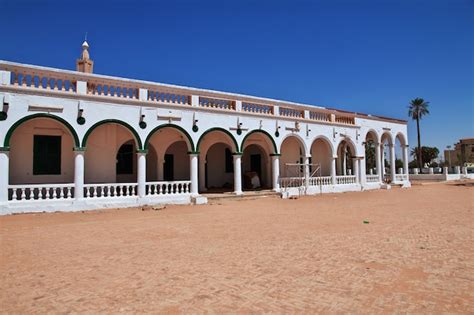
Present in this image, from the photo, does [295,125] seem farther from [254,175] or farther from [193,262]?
[193,262]

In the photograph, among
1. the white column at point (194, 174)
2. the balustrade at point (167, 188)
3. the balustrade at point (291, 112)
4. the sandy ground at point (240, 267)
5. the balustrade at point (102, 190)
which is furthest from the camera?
the balustrade at point (291, 112)

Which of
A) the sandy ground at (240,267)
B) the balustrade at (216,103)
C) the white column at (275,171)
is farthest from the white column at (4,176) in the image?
the white column at (275,171)

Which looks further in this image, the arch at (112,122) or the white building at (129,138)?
the arch at (112,122)

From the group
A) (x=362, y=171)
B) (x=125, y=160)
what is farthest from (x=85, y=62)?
(x=362, y=171)

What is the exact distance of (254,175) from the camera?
19.9 m

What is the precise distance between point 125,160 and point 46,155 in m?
3.91

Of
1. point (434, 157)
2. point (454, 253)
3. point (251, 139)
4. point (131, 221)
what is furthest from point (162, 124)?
point (434, 157)

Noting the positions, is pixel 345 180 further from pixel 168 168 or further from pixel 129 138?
pixel 129 138

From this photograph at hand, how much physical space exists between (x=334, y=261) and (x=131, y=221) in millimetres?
6361

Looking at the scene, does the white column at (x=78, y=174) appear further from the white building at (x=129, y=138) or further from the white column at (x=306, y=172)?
the white column at (x=306, y=172)

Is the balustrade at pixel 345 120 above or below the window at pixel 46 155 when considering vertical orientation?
above

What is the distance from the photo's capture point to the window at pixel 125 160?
15.8m

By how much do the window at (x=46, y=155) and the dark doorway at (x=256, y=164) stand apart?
38.2ft

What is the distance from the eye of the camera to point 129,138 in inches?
565
